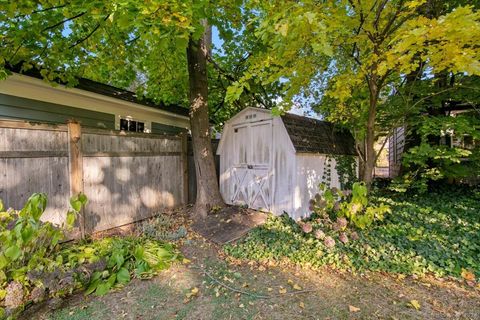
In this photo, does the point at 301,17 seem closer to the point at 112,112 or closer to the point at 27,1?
the point at 27,1

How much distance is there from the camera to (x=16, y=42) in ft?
12.9

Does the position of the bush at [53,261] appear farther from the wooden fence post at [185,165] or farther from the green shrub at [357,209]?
the green shrub at [357,209]

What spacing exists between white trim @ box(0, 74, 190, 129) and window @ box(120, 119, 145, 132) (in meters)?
0.17

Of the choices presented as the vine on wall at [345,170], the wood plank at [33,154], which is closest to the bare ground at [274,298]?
the wood plank at [33,154]

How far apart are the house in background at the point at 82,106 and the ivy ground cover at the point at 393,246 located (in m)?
4.43

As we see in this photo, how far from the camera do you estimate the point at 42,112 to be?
5059 millimetres

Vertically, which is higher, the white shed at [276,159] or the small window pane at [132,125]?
the small window pane at [132,125]

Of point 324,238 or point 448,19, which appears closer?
point 448,19

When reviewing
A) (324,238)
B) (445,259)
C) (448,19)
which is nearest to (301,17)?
(448,19)

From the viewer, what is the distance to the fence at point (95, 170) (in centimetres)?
369

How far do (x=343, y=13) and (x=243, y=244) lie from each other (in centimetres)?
395

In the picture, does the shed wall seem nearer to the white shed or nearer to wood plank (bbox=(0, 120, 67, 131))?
the white shed

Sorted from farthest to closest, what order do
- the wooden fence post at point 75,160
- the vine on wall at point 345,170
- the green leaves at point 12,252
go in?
the vine on wall at point 345,170
the wooden fence post at point 75,160
the green leaves at point 12,252

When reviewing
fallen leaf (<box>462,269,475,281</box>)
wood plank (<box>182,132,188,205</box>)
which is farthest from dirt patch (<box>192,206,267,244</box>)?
fallen leaf (<box>462,269,475,281</box>)
